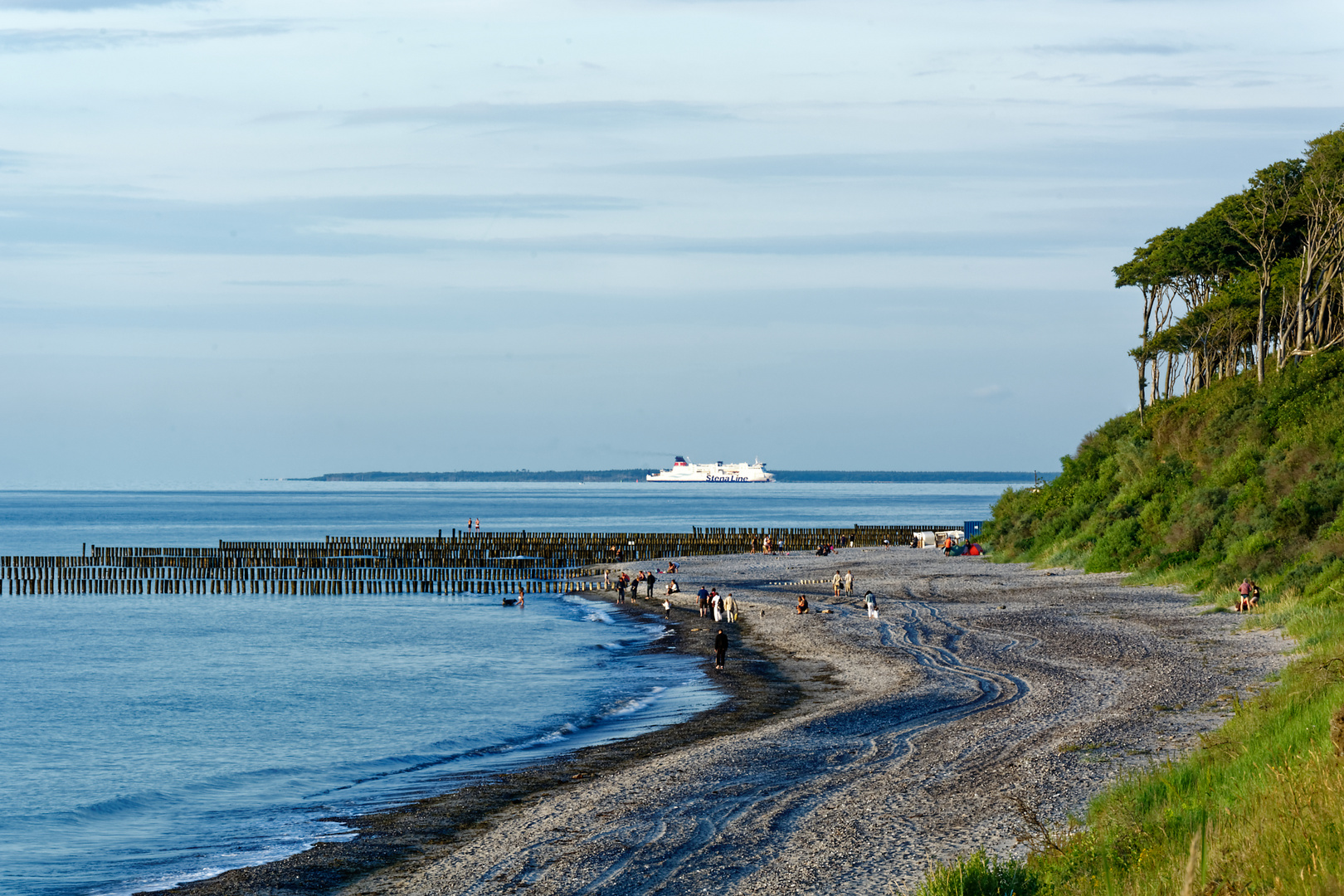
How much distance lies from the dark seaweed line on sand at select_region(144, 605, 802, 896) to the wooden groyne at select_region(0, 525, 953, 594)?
3547cm

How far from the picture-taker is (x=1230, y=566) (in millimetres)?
34094

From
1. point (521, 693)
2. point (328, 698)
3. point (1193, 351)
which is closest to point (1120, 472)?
point (1193, 351)

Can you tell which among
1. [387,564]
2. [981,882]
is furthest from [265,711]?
[387,564]

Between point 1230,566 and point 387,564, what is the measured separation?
5382 cm

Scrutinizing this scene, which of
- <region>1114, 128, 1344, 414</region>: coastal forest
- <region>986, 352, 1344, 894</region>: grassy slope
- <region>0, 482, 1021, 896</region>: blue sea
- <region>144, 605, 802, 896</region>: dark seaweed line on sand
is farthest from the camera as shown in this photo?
<region>1114, 128, 1344, 414</region>: coastal forest

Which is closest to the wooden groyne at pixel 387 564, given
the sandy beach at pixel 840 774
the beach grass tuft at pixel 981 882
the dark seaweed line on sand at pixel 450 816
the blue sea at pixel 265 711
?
the blue sea at pixel 265 711

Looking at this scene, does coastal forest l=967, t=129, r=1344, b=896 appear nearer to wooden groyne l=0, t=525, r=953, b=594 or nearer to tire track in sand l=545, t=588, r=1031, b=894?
tire track in sand l=545, t=588, r=1031, b=894

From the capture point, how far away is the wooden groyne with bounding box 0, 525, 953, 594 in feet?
219

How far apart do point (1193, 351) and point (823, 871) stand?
61.4 m

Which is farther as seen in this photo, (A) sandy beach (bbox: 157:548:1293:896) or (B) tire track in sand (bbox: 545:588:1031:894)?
(A) sandy beach (bbox: 157:548:1293:896)

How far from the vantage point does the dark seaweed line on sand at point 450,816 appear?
45.8 feet

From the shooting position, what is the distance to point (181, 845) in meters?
16.7

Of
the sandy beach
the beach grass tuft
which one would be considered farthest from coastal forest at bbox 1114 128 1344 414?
the beach grass tuft

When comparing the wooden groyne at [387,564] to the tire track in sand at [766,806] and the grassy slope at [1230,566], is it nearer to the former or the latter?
the grassy slope at [1230,566]
